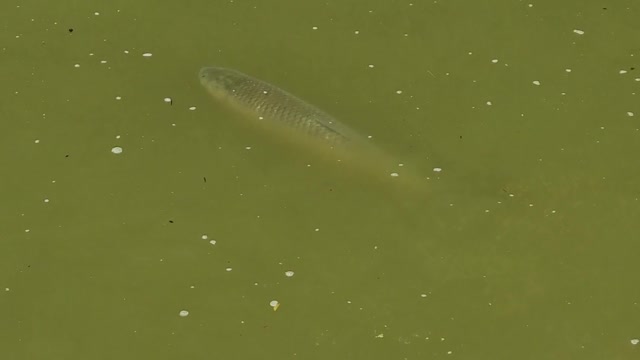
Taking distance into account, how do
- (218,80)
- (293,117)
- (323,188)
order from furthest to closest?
(218,80), (293,117), (323,188)

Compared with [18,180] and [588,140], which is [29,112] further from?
[588,140]

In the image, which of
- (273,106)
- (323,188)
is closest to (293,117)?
(273,106)

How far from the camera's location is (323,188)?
4145mm

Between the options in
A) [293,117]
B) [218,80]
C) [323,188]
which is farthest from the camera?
[218,80]

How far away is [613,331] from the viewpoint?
11.9 feet

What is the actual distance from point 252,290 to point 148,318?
1.38 ft

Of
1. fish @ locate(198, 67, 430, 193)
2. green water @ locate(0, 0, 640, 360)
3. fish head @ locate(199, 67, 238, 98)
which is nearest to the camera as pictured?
green water @ locate(0, 0, 640, 360)

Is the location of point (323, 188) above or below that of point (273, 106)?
below

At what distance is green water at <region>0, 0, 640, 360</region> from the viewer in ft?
12.0

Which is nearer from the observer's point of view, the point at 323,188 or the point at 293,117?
the point at 323,188

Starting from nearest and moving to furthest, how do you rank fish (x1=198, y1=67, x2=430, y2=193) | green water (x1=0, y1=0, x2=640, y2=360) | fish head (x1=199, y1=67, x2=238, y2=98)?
green water (x1=0, y1=0, x2=640, y2=360)
fish (x1=198, y1=67, x2=430, y2=193)
fish head (x1=199, y1=67, x2=238, y2=98)

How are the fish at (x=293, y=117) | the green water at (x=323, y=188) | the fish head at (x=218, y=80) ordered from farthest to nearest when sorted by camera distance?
the fish head at (x=218, y=80) < the fish at (x=293, y=117) < the green water at (x=323, y=188)

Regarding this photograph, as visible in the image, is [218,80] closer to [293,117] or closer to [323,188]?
[293,117]

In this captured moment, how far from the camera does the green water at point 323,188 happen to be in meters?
3.67
